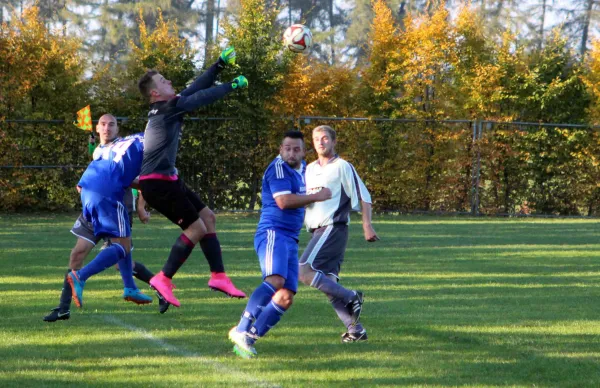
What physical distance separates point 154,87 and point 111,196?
1027mm

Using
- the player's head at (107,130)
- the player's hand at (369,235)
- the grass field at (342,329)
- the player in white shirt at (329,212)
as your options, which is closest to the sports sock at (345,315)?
the player in white shirt at (329,212)

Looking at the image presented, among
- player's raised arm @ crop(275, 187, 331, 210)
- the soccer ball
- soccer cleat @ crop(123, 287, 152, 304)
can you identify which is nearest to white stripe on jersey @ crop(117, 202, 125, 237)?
soccer cleat @ crop(123, 287, 152, 304)

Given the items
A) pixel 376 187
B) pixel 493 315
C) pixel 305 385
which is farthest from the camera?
pixel 376 187

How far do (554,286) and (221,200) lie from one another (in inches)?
562

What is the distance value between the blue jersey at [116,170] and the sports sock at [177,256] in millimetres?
682

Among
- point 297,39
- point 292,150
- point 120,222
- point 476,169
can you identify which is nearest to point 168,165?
point 120,222

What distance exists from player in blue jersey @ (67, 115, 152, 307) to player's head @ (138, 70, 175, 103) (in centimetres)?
52

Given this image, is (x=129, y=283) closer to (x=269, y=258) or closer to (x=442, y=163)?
(x=269, y=258)

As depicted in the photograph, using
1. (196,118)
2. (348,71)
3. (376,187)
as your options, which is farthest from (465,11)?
(196,118)

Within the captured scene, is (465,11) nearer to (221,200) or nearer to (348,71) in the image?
(348,71)

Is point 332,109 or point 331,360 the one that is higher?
point 332,109

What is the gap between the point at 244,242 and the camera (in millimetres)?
15656

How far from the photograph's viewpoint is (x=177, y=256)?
8.09 metres

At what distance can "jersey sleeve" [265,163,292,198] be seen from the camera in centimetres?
639
